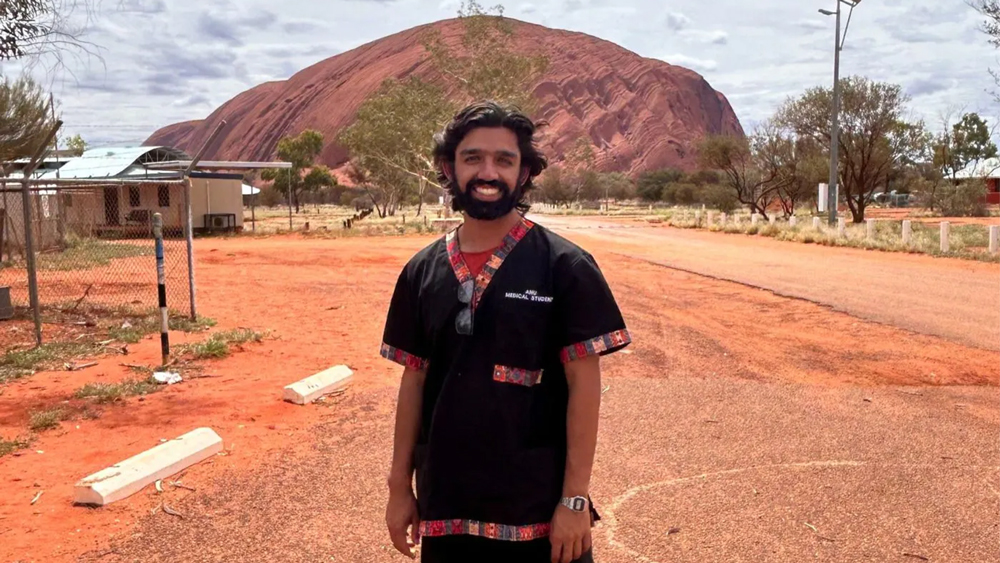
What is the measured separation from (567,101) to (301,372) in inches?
5088

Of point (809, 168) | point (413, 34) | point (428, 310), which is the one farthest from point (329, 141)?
point (428, 310)

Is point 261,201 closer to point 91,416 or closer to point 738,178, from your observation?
point 738,178

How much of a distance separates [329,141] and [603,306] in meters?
Result: 128

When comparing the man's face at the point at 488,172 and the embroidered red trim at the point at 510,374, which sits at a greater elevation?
the man's face at the point at 488,172

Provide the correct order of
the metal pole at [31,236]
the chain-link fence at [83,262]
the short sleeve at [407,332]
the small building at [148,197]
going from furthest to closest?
the small building at [148,197]
the chain-link fence at [83,262]
the metal pole at [31,236]
the short sleeve at [407,332]

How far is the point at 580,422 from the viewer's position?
2.26 m

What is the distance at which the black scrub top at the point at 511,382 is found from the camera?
2.23m

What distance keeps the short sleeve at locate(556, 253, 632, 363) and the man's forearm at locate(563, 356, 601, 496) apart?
0.16ft

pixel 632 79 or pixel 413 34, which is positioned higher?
pixel 413 34

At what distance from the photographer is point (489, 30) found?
43.2m

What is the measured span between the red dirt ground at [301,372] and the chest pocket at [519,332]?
2544 mm

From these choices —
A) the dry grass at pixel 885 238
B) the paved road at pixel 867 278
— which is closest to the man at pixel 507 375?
the paved road at pixel 867 278

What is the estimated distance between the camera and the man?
223cm

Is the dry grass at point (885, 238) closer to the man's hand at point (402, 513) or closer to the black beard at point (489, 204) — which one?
the black beard at point (489, 204)
